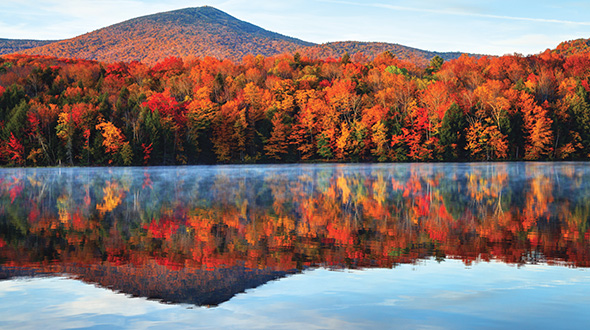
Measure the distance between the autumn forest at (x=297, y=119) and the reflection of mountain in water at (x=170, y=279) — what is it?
7734cm

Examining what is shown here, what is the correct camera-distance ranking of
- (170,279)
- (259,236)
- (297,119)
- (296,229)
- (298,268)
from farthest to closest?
(297,119)
(296,229)
(259,236)
(298,268)
(170,279)

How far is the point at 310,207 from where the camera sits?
73.2 feet

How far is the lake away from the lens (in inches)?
309

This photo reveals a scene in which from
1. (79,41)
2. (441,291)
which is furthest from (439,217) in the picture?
(79,41)

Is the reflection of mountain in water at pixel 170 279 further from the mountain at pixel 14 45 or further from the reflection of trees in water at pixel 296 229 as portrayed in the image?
the mountain at pixel 14 45

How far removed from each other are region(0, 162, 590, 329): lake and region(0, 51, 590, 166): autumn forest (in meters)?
70.6

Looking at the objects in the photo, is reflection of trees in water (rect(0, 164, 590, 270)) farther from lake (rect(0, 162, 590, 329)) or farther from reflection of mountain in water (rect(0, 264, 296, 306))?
reflection of mountain in water (rect(0, 264, 296, 306))

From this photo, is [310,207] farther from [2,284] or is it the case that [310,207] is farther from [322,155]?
[322,155]

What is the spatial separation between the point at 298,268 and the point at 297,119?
96799 millimetres

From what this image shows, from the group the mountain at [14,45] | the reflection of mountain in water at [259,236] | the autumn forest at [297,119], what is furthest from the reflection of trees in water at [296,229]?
the mountain at [14,45]

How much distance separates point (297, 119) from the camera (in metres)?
107

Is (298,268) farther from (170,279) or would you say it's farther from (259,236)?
(259,236)

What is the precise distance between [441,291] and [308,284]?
2.07 metres

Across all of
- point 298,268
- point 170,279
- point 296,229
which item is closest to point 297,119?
point 296,229
